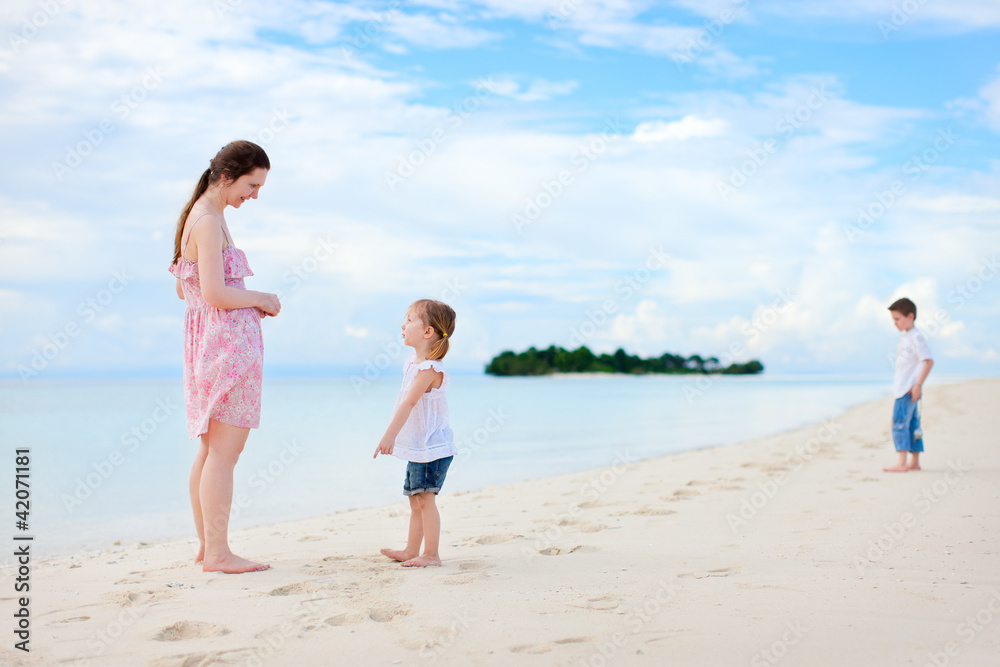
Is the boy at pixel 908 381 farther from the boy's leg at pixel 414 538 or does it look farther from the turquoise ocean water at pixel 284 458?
the boy's leg at pixel 414 538

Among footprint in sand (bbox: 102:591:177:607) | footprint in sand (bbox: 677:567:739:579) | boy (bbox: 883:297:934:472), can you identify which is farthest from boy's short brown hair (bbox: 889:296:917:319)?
footprint in sand (bbox: 102:591:177:607)

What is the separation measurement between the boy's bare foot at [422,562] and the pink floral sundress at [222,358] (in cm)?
102

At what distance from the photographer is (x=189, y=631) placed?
8.73 feet

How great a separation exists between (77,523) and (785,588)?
565cm

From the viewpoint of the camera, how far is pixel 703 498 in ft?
19.1

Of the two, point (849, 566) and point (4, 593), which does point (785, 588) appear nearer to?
point (849, 566)

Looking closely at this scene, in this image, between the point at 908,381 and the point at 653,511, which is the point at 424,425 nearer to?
the point at 653,511

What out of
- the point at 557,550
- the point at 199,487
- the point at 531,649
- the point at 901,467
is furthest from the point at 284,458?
the point at 531,649

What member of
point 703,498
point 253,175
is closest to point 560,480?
point 703,498

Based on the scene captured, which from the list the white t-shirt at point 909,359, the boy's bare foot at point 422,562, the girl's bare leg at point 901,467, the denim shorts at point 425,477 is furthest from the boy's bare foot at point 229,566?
the white t-shirt at point 909,359

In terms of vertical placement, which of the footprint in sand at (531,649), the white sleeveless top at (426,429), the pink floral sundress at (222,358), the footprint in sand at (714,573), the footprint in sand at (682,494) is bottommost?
the footprint in sand at (682,494)

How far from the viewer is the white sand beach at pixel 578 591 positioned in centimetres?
248

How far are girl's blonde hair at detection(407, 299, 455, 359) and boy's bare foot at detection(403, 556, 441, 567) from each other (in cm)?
102

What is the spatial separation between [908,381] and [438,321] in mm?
5814
